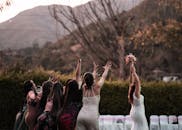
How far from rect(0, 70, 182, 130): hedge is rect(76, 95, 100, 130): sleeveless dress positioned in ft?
25.9

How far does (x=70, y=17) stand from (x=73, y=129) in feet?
82.5

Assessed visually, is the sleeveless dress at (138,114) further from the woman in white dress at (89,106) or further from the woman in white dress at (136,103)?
the woman in white dress at (89,106)

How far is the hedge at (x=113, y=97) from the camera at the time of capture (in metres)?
17.1

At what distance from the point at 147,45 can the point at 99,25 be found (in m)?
3.84

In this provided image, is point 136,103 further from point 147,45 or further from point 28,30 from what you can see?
point 28,30

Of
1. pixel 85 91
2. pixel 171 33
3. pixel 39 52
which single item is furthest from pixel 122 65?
pixel 39 52

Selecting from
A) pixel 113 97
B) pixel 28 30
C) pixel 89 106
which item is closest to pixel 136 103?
pixel 89 106

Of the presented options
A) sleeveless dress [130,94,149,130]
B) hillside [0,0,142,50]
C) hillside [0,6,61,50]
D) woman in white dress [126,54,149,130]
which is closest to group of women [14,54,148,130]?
woman in white dress [126,54,149,130]

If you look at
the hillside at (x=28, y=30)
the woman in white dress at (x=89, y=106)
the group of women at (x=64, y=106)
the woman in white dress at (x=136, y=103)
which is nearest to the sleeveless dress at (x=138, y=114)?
the woman in white dress at (x=136, y=103)

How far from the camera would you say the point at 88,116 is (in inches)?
364

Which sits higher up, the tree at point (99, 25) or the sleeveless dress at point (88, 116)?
the tree at point (99, 25)

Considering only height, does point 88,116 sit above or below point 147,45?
below

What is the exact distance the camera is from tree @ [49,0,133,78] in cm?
3219

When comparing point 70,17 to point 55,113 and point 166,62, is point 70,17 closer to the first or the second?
point 166,62
